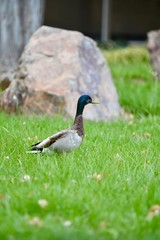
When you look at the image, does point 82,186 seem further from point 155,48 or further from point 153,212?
point 155,48

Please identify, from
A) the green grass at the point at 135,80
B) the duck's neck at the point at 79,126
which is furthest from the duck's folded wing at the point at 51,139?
the green grass at the point at 135,80

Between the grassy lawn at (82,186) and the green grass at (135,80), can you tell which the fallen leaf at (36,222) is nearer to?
the grassy lawn at (82,186)

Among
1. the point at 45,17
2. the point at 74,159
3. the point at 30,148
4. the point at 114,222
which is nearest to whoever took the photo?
the point at 114,222

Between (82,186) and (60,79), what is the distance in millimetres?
4558

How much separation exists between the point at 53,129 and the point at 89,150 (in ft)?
4.48

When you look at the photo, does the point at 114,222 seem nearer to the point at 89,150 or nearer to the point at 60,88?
the point at 89,150

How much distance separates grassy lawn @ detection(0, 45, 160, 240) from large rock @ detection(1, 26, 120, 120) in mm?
1285

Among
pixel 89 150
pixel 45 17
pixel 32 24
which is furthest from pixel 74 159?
pixel 45 17

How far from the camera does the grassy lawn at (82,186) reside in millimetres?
4164

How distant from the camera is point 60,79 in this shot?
30.8 feet

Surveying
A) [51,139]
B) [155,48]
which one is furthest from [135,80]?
[51,139]

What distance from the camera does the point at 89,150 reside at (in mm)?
6316

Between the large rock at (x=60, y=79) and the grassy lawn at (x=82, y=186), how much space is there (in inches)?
50.6

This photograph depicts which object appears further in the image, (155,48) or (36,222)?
(155,48)
